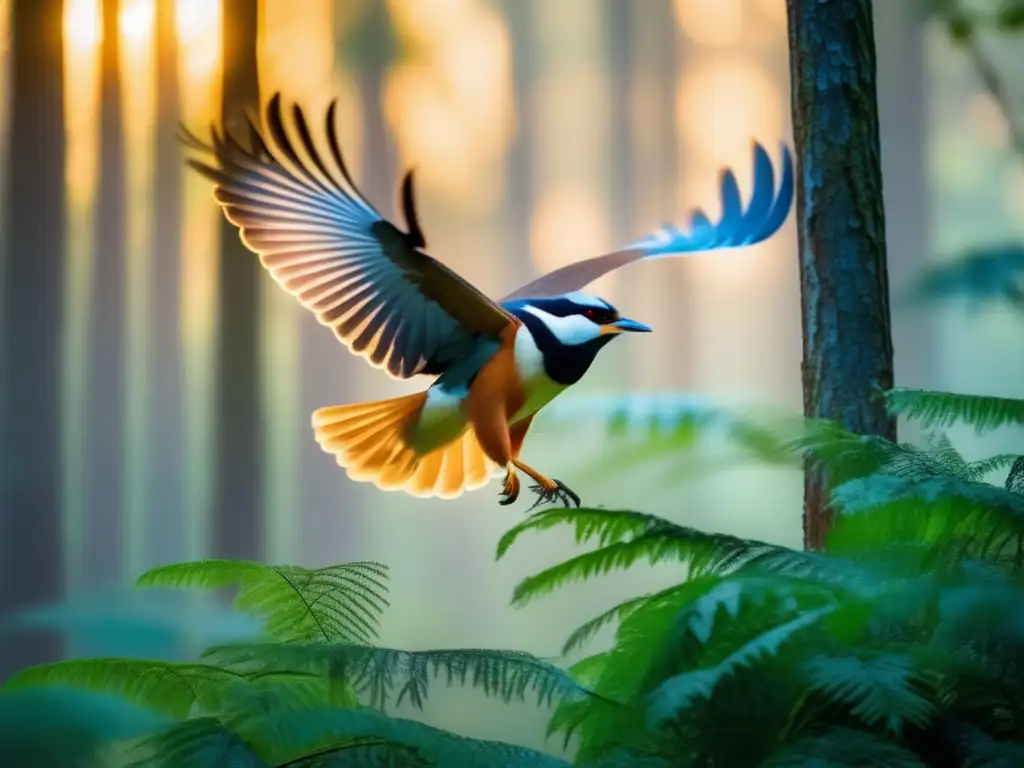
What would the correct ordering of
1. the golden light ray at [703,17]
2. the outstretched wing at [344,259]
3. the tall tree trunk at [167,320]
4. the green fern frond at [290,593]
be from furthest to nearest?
the golden light ray at [703,17], the tall tree trunk at [167,320], the outstretched wing at [344,259], the green fern frond at [290,593]

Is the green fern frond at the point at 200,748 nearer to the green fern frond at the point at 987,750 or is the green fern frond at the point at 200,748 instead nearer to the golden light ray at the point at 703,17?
the green fern frond at the point at 987,750

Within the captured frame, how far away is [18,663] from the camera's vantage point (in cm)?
168

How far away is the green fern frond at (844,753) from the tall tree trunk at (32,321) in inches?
54.0

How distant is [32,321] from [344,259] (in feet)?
2.56

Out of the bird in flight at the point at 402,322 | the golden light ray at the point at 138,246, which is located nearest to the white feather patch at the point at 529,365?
the bird in flight at the point at 402,322

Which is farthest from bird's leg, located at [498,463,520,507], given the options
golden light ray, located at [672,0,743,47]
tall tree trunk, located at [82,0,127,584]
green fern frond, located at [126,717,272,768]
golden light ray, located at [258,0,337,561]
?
golden light ray, located at [672,0,743,47]

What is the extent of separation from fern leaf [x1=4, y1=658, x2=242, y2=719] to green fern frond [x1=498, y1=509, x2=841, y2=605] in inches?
10.8

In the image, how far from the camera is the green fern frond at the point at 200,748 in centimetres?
59

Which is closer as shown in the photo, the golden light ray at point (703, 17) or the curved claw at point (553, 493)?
the curved claw at point (553, 493)

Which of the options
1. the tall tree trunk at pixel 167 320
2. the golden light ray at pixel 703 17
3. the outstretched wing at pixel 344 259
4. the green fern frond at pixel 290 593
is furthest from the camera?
the golden light ray at pixel 703 17

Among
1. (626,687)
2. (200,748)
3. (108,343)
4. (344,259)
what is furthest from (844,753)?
(108,343)

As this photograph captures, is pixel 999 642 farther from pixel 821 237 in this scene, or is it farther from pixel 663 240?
pixel 663 240

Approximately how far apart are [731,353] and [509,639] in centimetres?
60

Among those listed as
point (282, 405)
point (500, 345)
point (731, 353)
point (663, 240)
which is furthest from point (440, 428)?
point (731, 353)
